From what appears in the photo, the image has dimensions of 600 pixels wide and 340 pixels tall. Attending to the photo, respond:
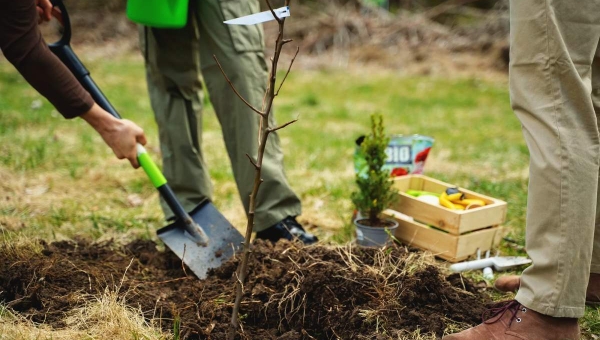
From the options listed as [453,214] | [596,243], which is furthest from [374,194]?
[596,243]

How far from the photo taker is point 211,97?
3078 mm

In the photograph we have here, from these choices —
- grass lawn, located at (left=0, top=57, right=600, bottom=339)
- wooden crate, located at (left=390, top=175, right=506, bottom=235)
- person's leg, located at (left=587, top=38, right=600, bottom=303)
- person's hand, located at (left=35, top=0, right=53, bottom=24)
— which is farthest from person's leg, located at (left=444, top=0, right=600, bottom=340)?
person's hand, located at (left=35, top=0, right=53, bottom=24)

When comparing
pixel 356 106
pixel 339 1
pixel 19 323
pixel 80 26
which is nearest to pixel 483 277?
pixel 19 323

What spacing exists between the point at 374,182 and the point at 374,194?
0.20ft

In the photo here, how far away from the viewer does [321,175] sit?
4.66 meters

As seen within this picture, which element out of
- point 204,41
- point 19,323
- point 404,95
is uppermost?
point 204,41

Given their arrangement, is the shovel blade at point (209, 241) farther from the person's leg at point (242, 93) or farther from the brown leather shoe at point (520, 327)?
the brown leather shoe at point (520, 327)

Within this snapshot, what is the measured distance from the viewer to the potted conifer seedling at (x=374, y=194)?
3082 millimetres

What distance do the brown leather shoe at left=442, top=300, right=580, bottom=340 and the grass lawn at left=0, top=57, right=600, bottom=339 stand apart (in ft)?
1.26

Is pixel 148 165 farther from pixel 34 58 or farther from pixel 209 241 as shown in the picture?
pixel 34 58

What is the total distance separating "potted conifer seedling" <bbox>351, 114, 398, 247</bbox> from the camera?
3.08 meters

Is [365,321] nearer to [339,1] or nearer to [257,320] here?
[257,320]

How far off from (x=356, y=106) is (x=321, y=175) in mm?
2881

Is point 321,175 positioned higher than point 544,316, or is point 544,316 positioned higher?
point 544,316
